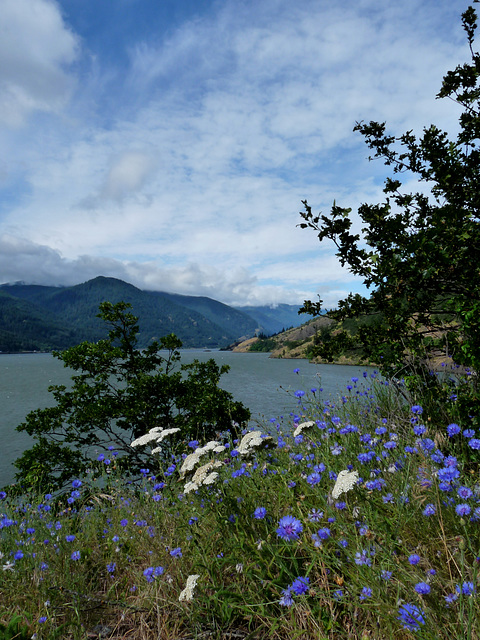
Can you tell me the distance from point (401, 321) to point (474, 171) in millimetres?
2672

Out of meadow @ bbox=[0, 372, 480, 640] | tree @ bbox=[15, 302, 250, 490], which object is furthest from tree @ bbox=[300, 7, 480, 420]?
tree @ bbox=[15, 302, 250, 490]

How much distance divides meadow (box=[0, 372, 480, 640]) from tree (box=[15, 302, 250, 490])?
647 centimetres

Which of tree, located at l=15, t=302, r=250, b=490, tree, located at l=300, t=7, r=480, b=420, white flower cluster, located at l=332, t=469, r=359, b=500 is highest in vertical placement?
tree, located at l=300, t=7, r=480, b=420

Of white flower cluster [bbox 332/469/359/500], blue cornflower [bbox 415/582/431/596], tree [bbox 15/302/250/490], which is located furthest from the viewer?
tree [bbox 15/302/250/490]

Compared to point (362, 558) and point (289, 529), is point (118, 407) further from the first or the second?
point (362, 558)

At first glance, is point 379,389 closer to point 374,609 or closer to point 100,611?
point 374,609

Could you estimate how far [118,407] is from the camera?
11.1 m

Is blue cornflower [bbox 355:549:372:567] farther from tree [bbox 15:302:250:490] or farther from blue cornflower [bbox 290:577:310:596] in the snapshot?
tree [bbox 15:302:250:490]

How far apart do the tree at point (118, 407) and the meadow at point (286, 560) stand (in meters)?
6.47

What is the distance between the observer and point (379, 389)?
5.63m

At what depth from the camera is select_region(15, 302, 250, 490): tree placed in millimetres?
10245

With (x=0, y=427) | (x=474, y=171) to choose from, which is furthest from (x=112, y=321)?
(x=0, y=427)

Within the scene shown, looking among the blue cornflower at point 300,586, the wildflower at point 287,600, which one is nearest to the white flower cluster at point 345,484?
the blue cornflower at point 300,586

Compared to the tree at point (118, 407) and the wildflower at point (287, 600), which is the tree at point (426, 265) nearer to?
the wildflower at point (287, 600)
